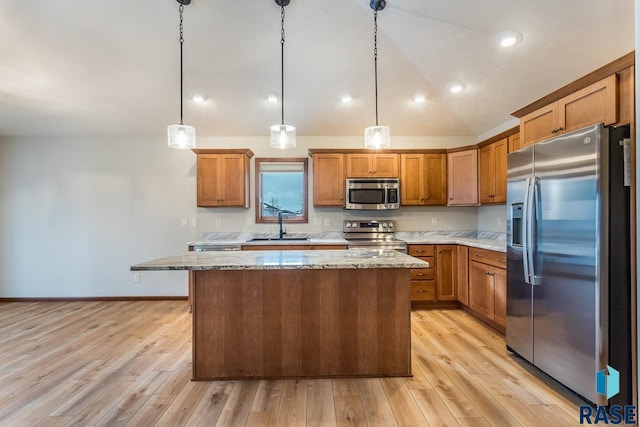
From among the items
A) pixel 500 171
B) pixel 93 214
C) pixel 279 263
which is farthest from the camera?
pixel 93 214

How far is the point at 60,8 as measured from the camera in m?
2.55

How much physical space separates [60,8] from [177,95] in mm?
1225

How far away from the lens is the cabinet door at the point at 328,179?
4.25 metres

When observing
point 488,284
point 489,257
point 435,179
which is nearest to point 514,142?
point 435,179

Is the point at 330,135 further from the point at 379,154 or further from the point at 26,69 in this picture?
the point at 26,69

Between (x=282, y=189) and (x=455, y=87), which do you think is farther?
(x=282, y=189)

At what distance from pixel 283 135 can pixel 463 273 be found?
2.92m

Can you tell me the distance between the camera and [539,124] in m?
2.46

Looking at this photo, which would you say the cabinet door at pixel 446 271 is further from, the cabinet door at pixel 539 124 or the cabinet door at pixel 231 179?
the cabinet door at pixel 231 179

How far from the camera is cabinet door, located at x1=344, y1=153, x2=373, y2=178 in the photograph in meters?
4.25

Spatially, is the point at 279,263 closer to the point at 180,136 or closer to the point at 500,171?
the point at 180,136

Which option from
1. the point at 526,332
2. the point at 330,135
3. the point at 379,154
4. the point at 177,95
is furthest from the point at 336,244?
the point at 177,95

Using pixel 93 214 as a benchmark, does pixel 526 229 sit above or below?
below

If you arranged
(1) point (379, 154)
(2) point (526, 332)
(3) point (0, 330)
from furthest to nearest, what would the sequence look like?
(1) point (379, 154) < (3) point (0, 330) < (2) point (526, 332)
